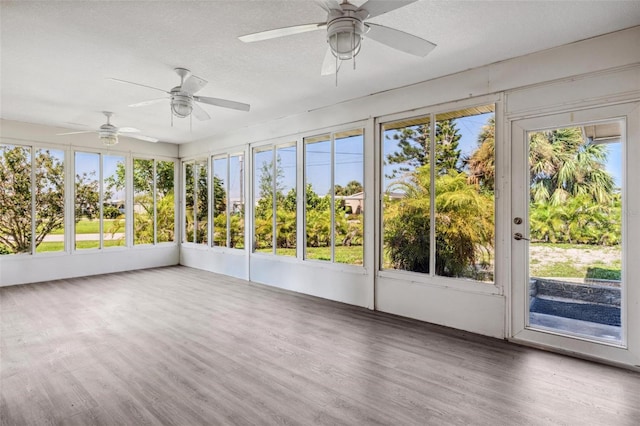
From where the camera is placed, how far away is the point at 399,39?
2402mm

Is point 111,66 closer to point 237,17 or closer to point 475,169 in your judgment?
point 237,17

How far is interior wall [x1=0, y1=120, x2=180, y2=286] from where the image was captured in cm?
605

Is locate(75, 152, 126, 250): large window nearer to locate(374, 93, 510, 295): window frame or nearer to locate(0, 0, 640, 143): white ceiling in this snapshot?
locate(0, 0, 640, 143): white ceiling

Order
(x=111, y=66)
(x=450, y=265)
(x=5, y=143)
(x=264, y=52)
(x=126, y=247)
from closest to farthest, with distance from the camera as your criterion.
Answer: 1. (x=264, y=52)
2. (x=111, y=66)
3. (x=450, y=265)
4. (x=5, y=143)
5. (x=126, y=247)

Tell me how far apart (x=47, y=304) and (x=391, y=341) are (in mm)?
4646

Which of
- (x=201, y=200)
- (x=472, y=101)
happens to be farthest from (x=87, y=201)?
(x=472, y=101)

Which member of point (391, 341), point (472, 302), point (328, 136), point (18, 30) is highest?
point (18, 30)

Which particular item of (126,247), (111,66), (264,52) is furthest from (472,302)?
(126,247)

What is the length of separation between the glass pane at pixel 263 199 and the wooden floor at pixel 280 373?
1890mm

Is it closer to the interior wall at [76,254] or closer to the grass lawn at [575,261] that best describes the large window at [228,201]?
the interior wall at [76,254]

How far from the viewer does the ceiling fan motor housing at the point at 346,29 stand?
2.16 meters

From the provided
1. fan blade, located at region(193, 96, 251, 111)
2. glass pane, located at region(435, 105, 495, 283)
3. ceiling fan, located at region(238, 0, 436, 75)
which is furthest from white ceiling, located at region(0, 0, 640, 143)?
glass pane, located at region(435, 105, 495, 283)

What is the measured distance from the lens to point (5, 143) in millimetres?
5965

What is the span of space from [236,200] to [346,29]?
5107 mm
